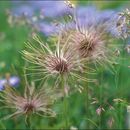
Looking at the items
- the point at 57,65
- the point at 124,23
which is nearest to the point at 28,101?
the point at 57,65

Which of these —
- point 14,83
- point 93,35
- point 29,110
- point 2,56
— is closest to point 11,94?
point 29,110

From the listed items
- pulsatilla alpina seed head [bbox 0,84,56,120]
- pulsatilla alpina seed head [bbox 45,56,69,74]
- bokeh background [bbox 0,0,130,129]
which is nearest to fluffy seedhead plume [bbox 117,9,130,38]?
bokeh background [bbox 0,0,130,129]

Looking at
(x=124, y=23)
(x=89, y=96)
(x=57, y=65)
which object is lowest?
(x=89, y=96)

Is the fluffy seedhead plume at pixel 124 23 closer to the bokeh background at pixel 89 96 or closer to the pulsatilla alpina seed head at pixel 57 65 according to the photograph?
the bokeh background at pixel 89 96

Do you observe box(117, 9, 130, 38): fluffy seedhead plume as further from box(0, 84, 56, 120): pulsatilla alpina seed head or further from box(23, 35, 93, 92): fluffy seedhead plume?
box(0, 84, 56, 120): pulsatilla alpina seed head

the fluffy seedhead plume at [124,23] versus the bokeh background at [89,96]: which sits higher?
the fluffy seedhead plume at [124,23]

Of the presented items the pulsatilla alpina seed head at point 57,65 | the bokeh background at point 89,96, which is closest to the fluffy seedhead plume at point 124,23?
the bokeh background at point 89,96

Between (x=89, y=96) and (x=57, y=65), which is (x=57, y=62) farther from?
(x=89, y=96)

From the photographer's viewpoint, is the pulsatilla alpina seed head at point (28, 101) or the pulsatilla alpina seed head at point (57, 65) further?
the pulsatilla alpina seed head at point (28, 101)

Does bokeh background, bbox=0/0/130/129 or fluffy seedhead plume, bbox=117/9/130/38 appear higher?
fluffy seedhead plume, bbox=117/9/130/38
